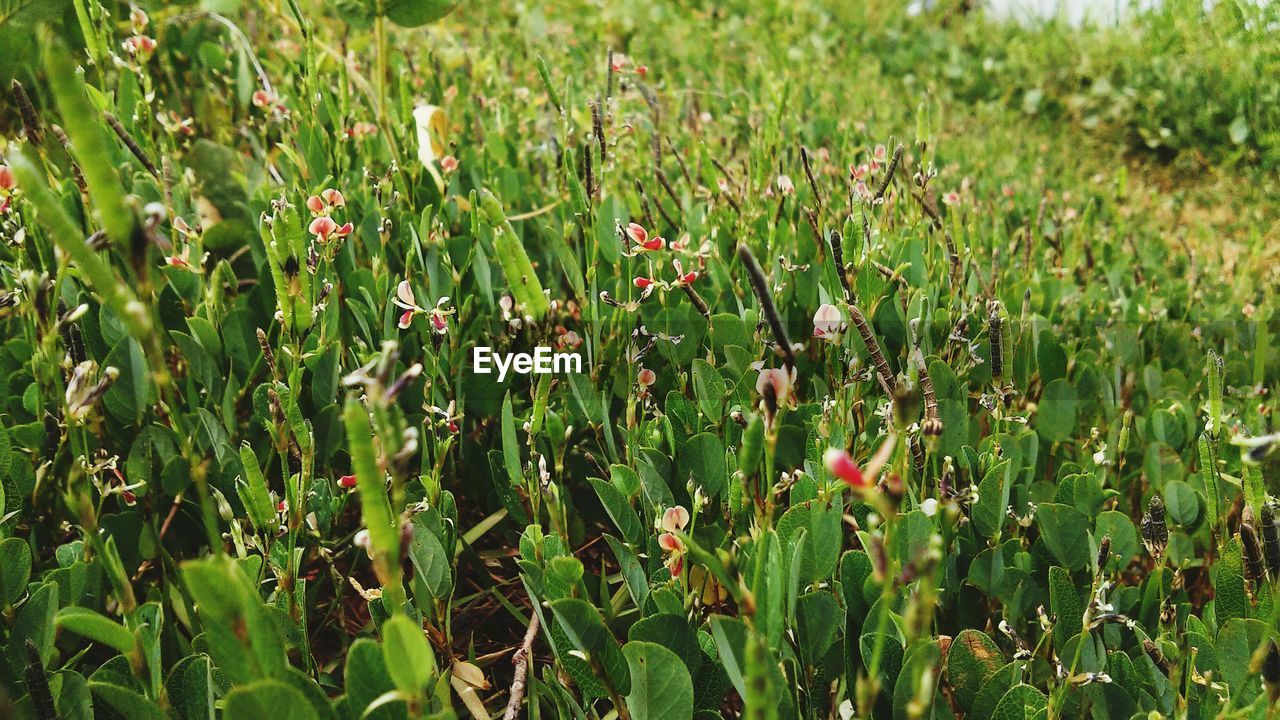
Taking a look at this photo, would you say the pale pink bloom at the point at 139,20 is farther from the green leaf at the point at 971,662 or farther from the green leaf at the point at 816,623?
the green leaf at the point at 971,662

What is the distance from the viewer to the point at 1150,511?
1117 millimetres

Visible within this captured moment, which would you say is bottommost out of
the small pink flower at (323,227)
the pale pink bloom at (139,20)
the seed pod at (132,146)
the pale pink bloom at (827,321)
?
the pale pink bloom at (827,321)

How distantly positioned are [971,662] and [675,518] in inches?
15.5

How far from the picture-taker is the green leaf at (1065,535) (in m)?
1.25

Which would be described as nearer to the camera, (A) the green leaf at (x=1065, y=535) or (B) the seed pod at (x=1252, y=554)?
(B) the seed pod at (x=1252, y=554)

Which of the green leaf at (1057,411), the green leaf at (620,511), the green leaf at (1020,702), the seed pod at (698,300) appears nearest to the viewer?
the green leaf at (1020,702)

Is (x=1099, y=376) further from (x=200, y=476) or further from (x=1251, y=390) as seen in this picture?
(x=200, y=476)

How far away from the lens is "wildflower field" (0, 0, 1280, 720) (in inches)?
34.5

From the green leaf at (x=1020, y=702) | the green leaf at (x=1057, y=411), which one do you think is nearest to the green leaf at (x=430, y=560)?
the green leaf at (x=1020, y=702)

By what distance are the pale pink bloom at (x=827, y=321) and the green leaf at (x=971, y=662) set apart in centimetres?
49

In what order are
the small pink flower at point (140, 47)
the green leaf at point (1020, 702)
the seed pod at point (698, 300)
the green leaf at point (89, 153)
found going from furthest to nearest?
the small pink flower at point (140, 47)
the seed pod at point (698, 300)
the green leaf at point (1020, 702)
the green leaf at point (89, 153)

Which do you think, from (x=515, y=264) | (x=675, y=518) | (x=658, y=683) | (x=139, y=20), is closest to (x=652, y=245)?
(x=515, y=264)

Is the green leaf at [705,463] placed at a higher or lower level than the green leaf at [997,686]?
higher

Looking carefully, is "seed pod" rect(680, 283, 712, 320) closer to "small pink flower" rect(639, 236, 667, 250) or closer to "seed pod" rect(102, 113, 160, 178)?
"small pink flower" rect(639, 236, 667, 250)
